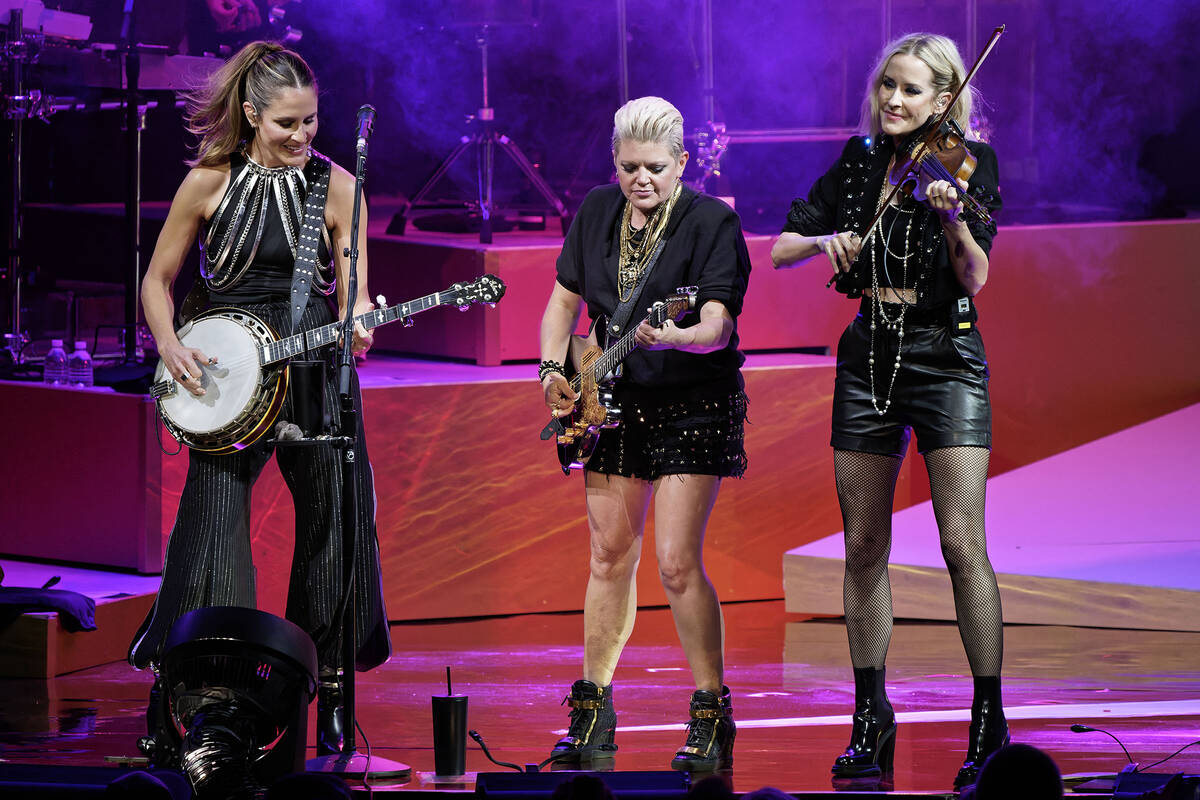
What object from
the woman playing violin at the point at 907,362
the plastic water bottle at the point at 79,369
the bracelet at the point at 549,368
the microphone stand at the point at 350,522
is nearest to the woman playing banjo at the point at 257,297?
the microphone stand at the point at 350,522

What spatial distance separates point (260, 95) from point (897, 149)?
5.23ft

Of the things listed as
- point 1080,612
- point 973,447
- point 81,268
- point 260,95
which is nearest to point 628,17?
point 81,268

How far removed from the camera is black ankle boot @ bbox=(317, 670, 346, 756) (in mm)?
4285

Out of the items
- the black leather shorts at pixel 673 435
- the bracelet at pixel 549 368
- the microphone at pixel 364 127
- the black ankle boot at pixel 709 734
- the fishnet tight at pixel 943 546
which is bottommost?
the black ankle boot at pixel 709 734

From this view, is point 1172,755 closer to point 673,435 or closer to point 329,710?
point 673,435

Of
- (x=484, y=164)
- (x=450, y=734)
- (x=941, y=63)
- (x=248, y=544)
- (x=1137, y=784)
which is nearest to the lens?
(x=1137, y=784)

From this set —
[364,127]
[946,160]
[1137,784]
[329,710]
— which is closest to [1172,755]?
[1137,784]

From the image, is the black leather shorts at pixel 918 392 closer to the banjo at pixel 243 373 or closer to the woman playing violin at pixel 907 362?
the woman playing violin at pixel 907 362

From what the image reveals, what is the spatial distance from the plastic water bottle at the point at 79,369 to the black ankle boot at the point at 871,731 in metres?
3.55

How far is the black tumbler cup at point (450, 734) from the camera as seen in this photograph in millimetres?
3990

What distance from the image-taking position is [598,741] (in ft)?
14.0

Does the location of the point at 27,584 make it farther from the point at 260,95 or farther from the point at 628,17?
the point at 628,17

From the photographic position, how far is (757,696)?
17.4 feet

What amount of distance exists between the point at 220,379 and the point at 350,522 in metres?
0.56
